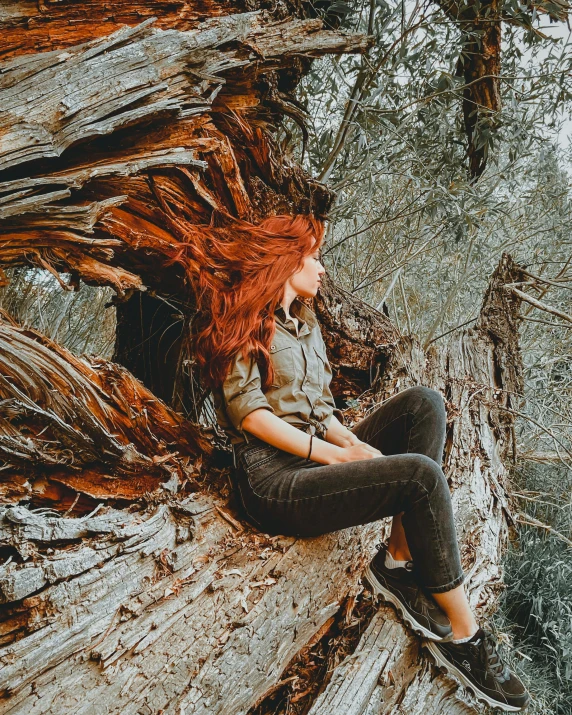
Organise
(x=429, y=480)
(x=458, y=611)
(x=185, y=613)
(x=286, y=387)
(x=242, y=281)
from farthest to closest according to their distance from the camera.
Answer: (x=242, y=281) → (x=286, y=387) → (x=458, y=611) → (x=429, y=480) → (x=185, y=613)

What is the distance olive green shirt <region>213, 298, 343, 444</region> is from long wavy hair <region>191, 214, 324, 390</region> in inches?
2.2

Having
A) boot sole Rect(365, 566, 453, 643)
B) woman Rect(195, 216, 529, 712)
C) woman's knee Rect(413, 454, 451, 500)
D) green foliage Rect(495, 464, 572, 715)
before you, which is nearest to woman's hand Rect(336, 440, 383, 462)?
woman Rect(195, 216, 529, 712)

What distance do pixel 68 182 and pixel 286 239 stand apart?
1.03 m

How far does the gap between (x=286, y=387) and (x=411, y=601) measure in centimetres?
107

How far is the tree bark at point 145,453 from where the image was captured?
196 cm

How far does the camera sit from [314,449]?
8.52ft

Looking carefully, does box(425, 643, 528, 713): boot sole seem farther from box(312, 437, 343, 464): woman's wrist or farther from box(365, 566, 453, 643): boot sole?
box(312, 437, 343, 464): woman's wrist

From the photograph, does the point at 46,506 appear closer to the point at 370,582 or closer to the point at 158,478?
the point at 158,478

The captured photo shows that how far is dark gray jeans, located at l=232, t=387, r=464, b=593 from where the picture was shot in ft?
7.99

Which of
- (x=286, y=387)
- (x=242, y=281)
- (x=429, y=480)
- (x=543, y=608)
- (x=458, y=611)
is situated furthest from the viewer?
(x=543, y=608)

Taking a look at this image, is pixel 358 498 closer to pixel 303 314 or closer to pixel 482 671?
pixel 482 671

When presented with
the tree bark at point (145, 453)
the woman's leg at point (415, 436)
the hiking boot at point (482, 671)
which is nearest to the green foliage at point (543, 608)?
the tree bark at point (145, 453)

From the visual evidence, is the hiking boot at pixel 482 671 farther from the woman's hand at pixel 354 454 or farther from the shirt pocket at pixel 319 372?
the shirt pocket at pixel 319 372

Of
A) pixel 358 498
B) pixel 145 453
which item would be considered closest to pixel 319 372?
pixel 358 498
